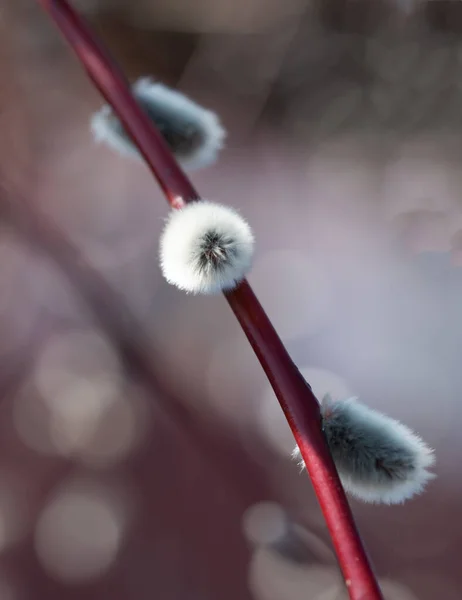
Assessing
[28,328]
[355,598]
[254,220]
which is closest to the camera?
[355,598]

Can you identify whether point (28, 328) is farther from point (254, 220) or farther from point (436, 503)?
point (436, 503)

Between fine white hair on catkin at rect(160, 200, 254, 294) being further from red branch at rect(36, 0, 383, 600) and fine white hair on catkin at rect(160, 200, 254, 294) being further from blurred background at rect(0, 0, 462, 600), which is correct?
blurred background at rect(0, 0, 462, 600)

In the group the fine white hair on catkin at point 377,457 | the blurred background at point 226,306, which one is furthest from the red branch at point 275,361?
the blurred background at point 226,306

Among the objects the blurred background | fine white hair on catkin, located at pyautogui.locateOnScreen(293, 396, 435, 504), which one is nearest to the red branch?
fine white hair on catkin, located at pyautogui.locateOnScreen(293, 396, 435, 504)

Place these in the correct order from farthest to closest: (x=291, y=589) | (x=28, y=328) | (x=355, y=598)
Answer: (x=28, y=328) → (x=291, y=589) → (x=355, y=598)

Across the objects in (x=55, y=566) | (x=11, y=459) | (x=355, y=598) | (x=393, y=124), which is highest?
(x=393, y=124)

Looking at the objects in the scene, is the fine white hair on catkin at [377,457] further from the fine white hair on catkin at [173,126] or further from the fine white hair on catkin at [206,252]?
the fine white hair on catkin at [173,126]

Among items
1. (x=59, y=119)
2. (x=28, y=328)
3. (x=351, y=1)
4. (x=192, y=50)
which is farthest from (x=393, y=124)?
(x=28, y=328)
